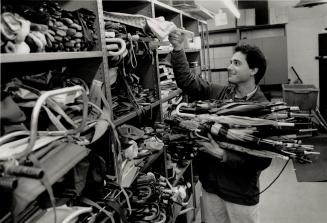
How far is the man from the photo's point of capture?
2.16m

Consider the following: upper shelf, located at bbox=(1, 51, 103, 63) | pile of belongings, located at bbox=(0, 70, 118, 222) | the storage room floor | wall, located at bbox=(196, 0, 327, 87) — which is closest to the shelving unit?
upper shelf, located at bbox=(1, 51, 103, 63)

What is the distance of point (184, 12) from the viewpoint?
3.65 metres

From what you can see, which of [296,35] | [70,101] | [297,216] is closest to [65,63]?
[70,101]

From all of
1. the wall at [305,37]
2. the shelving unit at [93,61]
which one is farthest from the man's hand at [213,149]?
the wall at [305,37]

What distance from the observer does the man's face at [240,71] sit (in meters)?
2.45

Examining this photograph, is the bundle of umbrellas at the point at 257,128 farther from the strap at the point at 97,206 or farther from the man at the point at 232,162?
the strap at the point at 97,206

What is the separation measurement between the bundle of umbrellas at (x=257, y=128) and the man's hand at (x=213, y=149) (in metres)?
0.04

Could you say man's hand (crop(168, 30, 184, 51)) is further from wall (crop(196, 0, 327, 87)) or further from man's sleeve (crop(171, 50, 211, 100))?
wall (crop(196, 0, 327, 87))

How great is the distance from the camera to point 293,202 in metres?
4.06

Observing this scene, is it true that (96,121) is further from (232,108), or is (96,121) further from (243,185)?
(243,185)

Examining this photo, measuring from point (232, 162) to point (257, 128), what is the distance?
0.98 ft

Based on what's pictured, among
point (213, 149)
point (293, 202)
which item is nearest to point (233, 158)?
point (213, 149)

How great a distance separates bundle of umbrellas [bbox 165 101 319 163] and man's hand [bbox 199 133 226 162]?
37mm

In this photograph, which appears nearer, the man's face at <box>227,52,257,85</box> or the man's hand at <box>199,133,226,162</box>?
the man's hand at <box>199,133,226,162</box>
